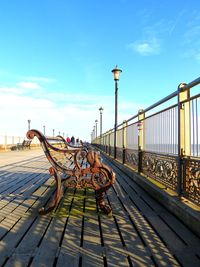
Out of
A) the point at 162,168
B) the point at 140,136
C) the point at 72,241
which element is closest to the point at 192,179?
the point at 162,168

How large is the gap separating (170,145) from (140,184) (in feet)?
6.79

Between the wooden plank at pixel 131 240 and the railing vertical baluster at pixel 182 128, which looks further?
the railing vertical baluster at pixel 182 128

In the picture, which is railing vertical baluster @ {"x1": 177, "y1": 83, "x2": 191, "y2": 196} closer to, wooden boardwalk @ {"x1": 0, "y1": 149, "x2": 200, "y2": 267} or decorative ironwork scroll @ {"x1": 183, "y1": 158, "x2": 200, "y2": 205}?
decorative ironwork scroll @ {"x1": 183, "y1": 158, "x2": 200, "y2": 205}

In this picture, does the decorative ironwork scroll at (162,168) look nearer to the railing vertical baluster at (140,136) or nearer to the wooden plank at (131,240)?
the railing vertical baluster at (140,136)

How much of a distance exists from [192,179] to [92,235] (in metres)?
1.50

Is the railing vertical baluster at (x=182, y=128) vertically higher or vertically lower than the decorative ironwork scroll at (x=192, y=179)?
higher

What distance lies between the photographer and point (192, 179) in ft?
13.4

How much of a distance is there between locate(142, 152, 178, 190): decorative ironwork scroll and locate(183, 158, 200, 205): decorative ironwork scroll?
46cm

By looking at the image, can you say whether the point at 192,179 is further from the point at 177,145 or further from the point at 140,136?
the point at 140,136

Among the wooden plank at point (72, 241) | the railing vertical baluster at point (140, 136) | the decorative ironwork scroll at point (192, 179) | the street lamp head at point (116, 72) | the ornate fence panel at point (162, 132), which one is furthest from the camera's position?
the street lamp head at point (116, 72)

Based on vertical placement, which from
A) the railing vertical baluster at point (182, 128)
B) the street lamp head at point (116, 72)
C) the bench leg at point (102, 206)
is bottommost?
the bench leg at point (102, 206)

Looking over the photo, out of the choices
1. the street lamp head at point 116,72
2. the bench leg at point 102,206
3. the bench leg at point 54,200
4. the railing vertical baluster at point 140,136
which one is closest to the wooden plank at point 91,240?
the bench leg at point 102,206

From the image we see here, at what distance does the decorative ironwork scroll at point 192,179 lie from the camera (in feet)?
12.7

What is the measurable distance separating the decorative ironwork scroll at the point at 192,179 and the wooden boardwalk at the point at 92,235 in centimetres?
40
